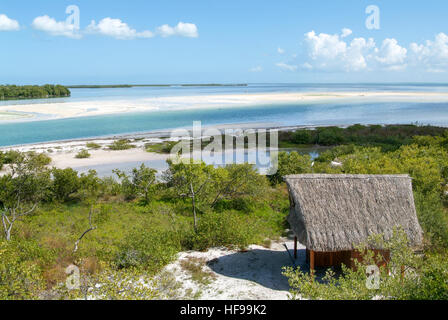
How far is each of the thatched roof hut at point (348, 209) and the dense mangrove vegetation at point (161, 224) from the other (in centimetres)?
92

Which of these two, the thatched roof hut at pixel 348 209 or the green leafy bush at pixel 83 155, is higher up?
the thatched roof hut at pixel 348 209

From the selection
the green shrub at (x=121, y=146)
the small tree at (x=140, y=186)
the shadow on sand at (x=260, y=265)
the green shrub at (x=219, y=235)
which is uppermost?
the green shrub at (x=121, y=146)

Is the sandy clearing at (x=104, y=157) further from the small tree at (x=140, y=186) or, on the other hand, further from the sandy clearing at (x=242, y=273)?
the sandy clearing at (x=242, y=273)

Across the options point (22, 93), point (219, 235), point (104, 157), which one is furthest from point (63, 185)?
point (22, 93)

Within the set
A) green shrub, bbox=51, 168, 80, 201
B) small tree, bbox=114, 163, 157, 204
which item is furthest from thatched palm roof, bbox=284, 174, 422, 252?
green shrub, bbox=51, 168, 80, 201

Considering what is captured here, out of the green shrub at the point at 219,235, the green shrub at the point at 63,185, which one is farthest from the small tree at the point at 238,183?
the green shrub at the point at 63,185

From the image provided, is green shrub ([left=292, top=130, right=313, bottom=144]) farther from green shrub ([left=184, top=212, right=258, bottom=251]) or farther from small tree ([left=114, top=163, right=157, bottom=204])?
Result: green shrub ([left=184, top=212, right=258, bottom=251])

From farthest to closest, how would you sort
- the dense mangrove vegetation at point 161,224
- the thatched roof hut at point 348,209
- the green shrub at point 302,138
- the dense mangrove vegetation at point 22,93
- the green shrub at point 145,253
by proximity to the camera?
the dense mangrove vegetation at point 22,93, the green shrub at point 302,138, the green shrub at point 145,253, the thatched roof hut at point 348,209, the dense mangrove vegetation at point 161,224

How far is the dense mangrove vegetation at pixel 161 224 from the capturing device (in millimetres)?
7617

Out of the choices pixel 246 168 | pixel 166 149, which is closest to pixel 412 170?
pixel 246 168

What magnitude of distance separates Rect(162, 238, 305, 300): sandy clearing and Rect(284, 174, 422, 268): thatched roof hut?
1485 millimetres

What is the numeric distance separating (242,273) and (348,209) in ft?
12.4

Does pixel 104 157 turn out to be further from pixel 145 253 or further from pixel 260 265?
pixel 260 265

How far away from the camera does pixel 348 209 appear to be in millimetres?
10312
